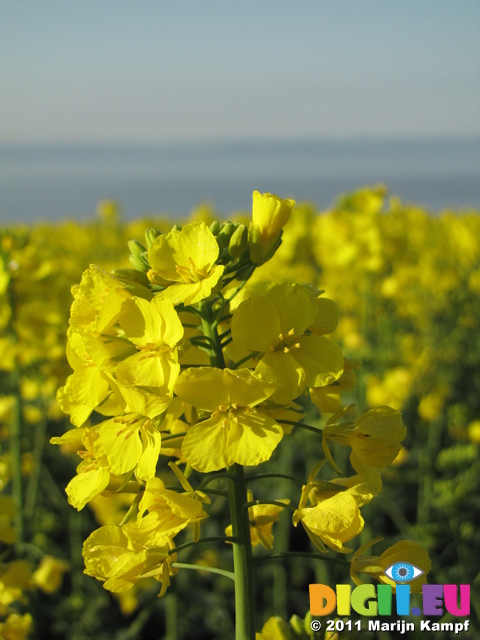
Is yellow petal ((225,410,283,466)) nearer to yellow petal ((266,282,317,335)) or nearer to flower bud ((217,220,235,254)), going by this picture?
yellow petal ((266,282,317,335))

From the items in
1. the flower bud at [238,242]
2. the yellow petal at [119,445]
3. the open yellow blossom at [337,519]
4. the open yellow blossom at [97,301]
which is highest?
the flower bud at [238,242]

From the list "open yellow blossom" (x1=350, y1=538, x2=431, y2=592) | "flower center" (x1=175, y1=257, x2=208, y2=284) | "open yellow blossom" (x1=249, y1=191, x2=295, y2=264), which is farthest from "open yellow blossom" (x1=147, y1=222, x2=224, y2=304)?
"open yellow blossom" (x1=350, y1=538, x2=431, y2=592)

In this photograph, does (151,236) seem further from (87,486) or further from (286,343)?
(87,486)

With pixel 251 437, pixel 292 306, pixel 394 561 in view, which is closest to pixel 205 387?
pixel 251 437

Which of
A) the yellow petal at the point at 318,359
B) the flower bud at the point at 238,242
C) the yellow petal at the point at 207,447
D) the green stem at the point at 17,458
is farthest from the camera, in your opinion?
→ the green stem at the point at 17,458

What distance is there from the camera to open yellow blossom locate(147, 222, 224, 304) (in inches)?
62.4

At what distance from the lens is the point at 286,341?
150cm

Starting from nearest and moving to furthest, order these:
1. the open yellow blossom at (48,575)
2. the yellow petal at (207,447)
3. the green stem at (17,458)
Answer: the yellow petal at (207,447) < the green stem at (17,458) < the open yellow blossom at (48,575)

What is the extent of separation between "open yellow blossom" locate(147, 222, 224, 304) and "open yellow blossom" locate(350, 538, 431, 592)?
705 millimetres

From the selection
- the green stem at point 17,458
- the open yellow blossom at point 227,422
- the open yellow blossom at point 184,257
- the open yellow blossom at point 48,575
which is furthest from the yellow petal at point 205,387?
the open yellow blossom at point 48,575

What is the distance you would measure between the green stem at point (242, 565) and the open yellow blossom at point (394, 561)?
0.79 ft

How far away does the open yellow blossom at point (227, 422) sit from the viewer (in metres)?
1.41

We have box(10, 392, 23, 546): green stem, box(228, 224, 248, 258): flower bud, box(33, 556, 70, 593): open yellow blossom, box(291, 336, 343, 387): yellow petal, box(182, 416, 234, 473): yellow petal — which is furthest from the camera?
box(33, 556, 70, 593): open yellow blossom

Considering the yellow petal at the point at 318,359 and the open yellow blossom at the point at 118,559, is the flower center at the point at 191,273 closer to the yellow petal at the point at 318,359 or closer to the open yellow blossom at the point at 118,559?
the yellow petal at the point at 318,359
